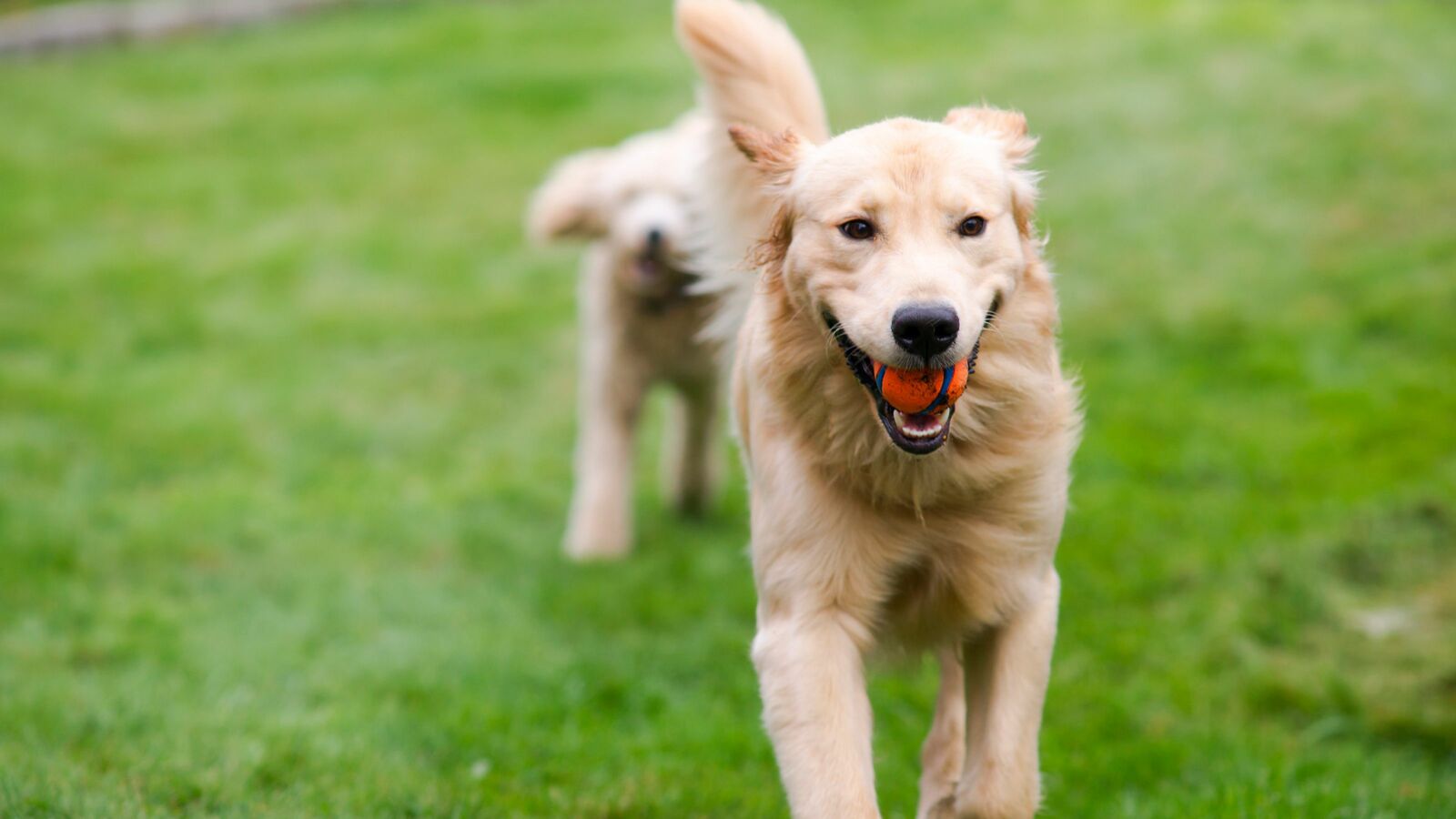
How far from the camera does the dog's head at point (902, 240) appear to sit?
10.6ft

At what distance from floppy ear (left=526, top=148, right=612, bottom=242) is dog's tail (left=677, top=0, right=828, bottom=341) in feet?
7.96

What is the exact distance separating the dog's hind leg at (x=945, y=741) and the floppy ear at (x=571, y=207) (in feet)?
12.0

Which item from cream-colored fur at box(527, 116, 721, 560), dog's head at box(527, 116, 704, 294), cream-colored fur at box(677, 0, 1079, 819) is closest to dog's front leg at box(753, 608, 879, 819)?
cream-colored fur at box(677, 0, 1079, 819)

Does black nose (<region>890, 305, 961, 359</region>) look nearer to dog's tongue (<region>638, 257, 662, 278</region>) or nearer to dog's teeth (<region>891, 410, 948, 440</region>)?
dog's teeth (<region>891, 410, 948, 440</region>)

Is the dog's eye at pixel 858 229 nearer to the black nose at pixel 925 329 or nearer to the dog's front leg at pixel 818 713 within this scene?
the black nose at pixel 925 329

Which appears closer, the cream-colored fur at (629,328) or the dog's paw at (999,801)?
the dog's paw at (999,801)

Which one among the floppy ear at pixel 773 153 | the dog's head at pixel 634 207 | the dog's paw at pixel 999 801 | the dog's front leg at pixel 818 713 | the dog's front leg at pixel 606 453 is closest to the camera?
the dog's front leg at pixel 818 713

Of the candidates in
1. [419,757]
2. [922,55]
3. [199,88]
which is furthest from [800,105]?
[199,88]

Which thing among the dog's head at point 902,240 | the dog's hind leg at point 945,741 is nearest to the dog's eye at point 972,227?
the dog's head at point 902,240

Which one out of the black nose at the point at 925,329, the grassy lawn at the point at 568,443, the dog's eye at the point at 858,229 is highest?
the dog's eye at the point at 858,229

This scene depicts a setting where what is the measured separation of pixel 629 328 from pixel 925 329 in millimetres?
4183

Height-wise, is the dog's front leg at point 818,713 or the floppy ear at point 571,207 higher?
the floppy ear at point 571,207

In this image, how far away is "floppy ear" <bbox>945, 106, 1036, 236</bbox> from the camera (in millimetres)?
3686

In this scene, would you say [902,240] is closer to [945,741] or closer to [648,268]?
[945,741]
